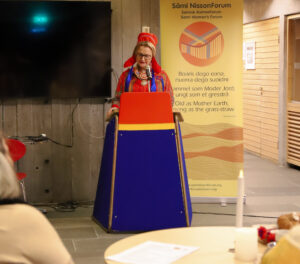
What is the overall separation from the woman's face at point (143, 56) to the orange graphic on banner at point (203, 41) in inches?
37.9

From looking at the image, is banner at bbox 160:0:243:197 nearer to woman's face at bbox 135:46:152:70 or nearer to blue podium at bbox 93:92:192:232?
woman's face at bbox 135:46:152:70

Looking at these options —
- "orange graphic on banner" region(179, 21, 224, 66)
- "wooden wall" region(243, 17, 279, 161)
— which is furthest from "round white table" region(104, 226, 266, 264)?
"wooden wall" region(243, 17, 279, 161)

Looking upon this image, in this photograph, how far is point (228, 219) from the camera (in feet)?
17.4

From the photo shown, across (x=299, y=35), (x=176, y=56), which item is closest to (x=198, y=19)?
(x=176, y=56)

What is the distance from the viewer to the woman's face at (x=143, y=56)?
195 inches

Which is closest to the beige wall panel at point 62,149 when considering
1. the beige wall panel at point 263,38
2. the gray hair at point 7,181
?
the beige wall panel at point 263,38

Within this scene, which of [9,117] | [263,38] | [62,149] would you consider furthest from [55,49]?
[263,38]

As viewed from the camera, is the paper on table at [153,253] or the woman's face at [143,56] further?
the woman's face at [143,56]

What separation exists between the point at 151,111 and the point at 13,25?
1.68 m

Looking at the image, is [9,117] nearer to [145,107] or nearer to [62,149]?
[62,149]

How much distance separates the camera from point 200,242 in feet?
7.08

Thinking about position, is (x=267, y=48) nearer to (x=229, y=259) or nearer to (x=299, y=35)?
(x=299, y=35)

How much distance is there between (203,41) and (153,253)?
162 inches

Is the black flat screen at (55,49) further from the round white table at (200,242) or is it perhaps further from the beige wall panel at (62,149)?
the round white table at (200,242)
